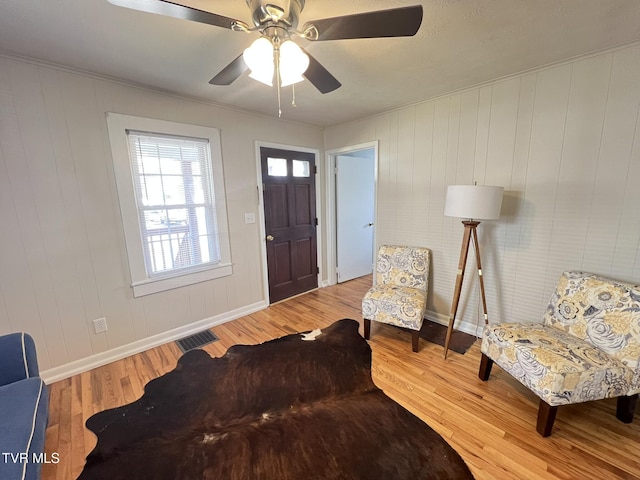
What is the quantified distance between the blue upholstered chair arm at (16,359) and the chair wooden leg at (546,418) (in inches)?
116

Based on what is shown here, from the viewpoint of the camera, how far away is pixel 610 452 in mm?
1468

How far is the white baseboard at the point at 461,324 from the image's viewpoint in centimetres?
263

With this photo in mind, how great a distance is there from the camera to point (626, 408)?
1616 mm

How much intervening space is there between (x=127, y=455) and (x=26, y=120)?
229 centimetres

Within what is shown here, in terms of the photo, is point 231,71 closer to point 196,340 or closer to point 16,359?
point 16,359

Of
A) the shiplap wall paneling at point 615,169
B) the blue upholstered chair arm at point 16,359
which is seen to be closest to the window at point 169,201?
the blue upholstered chair arm at point 16,359

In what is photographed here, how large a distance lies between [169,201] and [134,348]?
1.39 m

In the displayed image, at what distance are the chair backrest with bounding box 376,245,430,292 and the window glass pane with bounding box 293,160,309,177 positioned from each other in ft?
4.92

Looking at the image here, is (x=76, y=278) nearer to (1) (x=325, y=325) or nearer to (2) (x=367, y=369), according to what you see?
(1) (x=325, y=325)

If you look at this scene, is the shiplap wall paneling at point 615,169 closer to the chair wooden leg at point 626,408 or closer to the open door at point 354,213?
the chair wooden leg at point 626,408

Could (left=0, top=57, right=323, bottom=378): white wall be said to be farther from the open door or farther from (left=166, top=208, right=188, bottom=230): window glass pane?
the open door

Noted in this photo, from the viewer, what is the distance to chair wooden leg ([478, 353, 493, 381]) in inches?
78.2

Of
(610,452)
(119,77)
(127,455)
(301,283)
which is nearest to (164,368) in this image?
(127,455)

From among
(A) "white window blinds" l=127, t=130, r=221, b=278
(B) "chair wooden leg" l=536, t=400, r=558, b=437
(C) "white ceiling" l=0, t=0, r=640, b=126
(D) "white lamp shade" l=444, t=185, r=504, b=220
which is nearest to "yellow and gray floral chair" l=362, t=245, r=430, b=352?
(D) "white lamp shade" l=444, t=185, r=504, b=220
